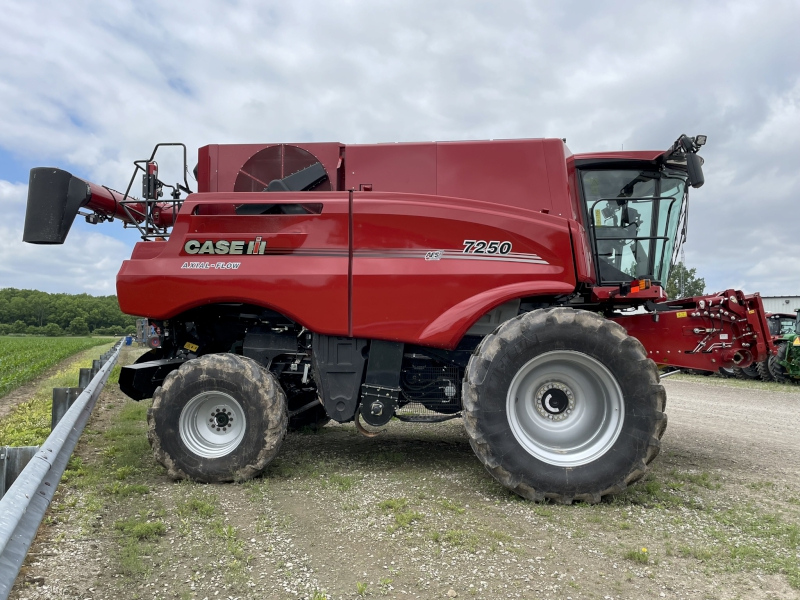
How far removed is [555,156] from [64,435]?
454 cm

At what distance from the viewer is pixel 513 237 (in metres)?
4.64

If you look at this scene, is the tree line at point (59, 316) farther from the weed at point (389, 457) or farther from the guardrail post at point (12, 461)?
the guardrail post at point (12, 461)

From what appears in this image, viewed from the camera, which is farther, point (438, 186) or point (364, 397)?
point (438, 186)

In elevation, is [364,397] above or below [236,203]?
below

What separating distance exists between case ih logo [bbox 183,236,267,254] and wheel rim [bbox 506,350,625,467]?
2.47 m

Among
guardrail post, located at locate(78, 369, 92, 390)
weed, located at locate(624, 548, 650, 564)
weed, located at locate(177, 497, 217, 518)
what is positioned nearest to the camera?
weed, located at locate(624, 548, 650, 564)

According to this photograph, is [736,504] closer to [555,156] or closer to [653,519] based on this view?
[653,519]

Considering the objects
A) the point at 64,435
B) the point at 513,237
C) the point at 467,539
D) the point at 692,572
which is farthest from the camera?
the point at 513,237

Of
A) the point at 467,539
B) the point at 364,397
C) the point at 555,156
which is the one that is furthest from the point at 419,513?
the point at 555,156

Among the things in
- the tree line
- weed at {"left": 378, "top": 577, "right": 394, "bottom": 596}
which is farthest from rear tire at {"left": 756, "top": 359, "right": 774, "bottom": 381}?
the tree line

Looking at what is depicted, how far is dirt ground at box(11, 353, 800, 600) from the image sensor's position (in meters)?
2.80

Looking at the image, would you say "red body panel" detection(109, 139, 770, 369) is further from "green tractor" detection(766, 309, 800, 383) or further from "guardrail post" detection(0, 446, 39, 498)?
"green tractor" detection(766, 309, 800, 383)

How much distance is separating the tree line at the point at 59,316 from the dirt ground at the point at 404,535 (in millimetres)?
77698

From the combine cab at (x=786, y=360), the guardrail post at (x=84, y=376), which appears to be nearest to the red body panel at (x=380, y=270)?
the guardrail post at (x=84, y=376)
